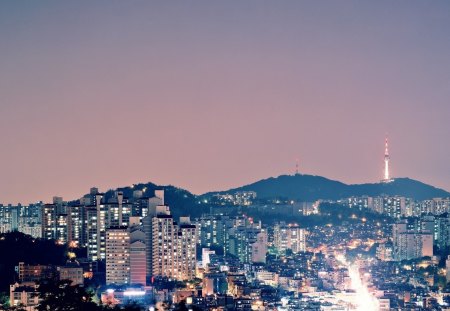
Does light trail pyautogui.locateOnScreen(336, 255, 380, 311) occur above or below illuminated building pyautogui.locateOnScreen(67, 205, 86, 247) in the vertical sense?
below

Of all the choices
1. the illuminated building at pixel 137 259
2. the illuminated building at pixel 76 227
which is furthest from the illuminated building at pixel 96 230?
the illuminated building at pixel 137 259

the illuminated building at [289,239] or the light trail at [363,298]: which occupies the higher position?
the illuminated building at [289,239]

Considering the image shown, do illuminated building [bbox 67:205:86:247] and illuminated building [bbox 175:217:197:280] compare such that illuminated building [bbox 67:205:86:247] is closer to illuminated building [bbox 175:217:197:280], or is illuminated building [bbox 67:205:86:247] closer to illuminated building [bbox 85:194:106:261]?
illuminated building [bbox 85:194:106:261]

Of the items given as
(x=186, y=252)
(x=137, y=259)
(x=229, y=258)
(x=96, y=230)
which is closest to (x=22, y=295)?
(x=137, y=259)

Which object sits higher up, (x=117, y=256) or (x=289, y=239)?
(x=289, y=239)

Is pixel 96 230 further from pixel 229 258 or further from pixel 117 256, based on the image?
pixel 229 258

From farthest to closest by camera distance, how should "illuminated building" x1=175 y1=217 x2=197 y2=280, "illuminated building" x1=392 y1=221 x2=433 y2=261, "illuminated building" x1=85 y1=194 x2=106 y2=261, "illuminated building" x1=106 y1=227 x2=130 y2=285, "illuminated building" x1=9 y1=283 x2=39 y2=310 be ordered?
"illuminated building" x1=392 y1=221 x2=433 y2=261 → "illuminated building" x1=175 y1=217 x2=197 y2=280 → "illuminated building" x1=85 y1=194 x2=106 y2=261 → "illuminated building" x1=106 y1=227 x2=130 y2=285 → "illuminated building" x1=9 y1=283 x2=39 y2=310

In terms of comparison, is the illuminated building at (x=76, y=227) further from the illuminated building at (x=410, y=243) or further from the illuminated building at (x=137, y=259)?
the illuminated building at (x=410, y=243)

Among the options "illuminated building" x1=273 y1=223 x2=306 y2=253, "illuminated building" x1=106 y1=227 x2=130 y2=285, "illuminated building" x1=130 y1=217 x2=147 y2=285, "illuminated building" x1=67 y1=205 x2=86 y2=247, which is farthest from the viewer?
"illuminated building" x1=273 y1=223 x2=306 y2=253

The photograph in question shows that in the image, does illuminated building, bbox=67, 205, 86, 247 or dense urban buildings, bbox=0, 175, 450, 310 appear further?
illuminated building, bbox=67, 205, 86, 247

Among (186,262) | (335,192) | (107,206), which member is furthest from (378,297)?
(335,192)

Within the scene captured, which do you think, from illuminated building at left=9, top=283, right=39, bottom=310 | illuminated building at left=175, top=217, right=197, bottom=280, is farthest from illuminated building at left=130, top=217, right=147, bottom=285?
illuminated building at left=9, top=283, right=39, bottom=310
